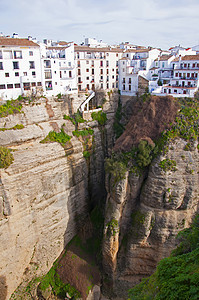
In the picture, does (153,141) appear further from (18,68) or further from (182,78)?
(18,68)

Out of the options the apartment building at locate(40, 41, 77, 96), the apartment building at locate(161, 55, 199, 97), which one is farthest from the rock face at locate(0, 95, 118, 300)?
Answer: the apartment building at locate(161, 55, 199, 97)

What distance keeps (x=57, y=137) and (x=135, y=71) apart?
15756 millimetres

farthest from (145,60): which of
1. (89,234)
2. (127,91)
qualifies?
(89,234)

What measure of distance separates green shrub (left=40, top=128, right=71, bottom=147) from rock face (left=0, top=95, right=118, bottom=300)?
0.44 meters

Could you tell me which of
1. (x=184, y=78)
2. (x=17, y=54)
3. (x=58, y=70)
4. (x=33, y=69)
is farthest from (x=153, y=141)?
(x=17, y=54)

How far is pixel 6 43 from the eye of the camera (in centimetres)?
2464

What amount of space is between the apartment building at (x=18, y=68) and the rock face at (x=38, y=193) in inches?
95.6

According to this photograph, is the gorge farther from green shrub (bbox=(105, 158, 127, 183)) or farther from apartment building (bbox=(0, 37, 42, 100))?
apartment building (bbox=(0, 37, 42, 100))

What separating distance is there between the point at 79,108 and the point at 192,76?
43.1 ft

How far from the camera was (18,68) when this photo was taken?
25500 mm

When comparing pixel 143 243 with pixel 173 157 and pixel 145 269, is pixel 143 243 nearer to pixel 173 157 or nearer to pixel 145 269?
pixel 145 269

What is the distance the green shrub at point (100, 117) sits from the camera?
2980cm

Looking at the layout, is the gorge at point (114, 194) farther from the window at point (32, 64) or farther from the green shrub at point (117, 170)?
the window at point (32, 64)

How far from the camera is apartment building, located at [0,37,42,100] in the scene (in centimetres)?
2467
